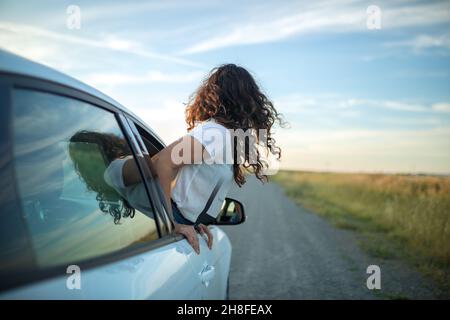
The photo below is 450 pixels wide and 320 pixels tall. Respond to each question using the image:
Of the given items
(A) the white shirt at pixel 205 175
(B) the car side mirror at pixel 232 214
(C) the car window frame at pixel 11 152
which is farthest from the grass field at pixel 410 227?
(C) the car window frame at pixel 11 152

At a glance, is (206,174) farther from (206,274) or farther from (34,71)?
(34,71)

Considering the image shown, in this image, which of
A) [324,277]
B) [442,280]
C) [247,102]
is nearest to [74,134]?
[247,102]

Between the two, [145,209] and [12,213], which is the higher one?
[12,213]

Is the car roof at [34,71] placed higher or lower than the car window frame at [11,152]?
higher

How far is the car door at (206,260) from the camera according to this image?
8.55ft

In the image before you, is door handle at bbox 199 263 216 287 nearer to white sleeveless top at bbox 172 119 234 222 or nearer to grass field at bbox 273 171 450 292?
white sleeveless top at bbox 172 119 234 222

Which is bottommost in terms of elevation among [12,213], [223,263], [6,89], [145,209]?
[223,263]

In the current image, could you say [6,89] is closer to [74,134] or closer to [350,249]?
[74,134]

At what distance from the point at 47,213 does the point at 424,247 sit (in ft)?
30.7

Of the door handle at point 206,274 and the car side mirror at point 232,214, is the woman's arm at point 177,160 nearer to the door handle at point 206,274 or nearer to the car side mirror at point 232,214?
the door handle at point 206,274

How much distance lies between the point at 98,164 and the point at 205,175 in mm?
747

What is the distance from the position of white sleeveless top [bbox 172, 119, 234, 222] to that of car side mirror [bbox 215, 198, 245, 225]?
599mm

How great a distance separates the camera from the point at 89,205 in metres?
1.96

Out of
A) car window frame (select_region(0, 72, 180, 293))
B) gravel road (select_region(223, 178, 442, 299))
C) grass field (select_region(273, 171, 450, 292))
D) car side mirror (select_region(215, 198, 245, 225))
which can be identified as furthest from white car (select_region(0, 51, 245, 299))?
grass field (select_region(273, 171, 450, 292))
